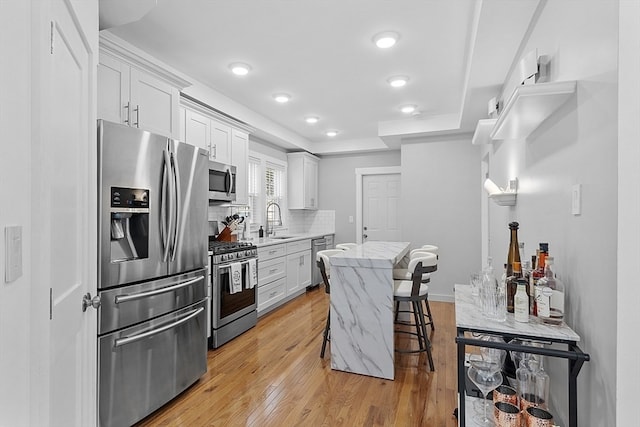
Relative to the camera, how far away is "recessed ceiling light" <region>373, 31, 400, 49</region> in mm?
2561

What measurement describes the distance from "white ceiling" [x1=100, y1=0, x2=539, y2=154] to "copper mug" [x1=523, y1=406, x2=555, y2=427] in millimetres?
1983

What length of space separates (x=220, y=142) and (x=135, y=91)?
1392 millimetres

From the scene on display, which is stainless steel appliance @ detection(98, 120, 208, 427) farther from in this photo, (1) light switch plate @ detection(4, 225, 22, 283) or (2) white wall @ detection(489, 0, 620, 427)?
(2) white wall @ detection(489, 0, 620, 427)

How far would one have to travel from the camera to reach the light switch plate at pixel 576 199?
126 centimetres

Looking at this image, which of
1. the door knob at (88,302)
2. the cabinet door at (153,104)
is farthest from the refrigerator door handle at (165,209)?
the door knob at (88,302)

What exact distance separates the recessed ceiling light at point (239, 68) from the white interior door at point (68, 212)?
1687 millimetres

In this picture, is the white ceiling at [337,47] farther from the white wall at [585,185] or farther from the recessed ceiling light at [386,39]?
the white wall at [585,185]

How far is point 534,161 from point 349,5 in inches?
59.6

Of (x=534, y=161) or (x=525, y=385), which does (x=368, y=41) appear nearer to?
(x=534, y=161)

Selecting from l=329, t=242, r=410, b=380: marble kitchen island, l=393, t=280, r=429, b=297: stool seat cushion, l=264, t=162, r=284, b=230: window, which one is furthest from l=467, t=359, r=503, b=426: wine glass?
l=264, t=162, r=284, b=230: window

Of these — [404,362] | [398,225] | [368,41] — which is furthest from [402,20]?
[398,225]

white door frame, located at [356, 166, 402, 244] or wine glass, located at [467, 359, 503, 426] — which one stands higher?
white door frame, located at [356, 166, 402, 244]

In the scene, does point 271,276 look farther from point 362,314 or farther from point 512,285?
point 512,285

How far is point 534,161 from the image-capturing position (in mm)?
1934
